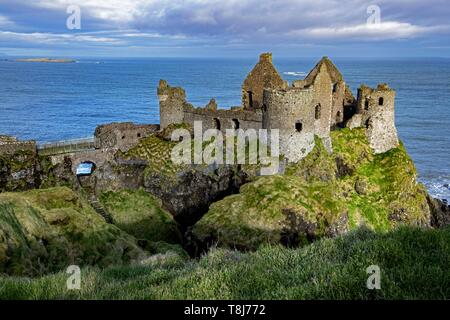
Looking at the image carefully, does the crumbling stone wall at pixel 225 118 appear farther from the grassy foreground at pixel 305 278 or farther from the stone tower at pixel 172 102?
the grassy foreground at pixel 305 278

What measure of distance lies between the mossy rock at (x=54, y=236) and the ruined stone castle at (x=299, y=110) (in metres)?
14.9

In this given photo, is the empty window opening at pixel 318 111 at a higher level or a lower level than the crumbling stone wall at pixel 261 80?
lower

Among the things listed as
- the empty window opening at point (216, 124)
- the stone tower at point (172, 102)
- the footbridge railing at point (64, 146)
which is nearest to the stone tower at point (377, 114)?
the empty window opening at point (216, 124)

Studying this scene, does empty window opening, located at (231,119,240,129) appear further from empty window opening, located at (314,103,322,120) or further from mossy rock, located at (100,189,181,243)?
mossy rock, located at (100,189,181,243)

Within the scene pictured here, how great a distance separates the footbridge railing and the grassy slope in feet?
53.8

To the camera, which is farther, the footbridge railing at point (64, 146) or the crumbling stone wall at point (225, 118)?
the footbridge railing at point (64, 146)

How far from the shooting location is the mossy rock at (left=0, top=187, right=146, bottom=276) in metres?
17.1

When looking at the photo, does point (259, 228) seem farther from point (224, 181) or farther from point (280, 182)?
point (224, 181)

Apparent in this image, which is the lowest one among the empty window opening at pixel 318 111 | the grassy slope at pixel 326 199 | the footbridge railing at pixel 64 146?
A: the grassy slope at pixel 326 199

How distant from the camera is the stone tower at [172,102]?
40312 millimetres

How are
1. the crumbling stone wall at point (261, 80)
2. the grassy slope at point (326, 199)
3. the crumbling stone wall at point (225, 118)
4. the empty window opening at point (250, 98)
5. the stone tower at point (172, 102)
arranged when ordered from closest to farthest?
the grassy slope at point (326, 199), the crumbling stone wall at point (225, 118), the crumbling stone wall at point (261, 80), the stone tower at point (172, 102), the empty window opening at point (250, 98)

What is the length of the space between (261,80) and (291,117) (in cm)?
850

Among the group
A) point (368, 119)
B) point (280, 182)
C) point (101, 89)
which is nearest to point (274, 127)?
point (280, 182)

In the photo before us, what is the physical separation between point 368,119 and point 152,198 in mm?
20672
